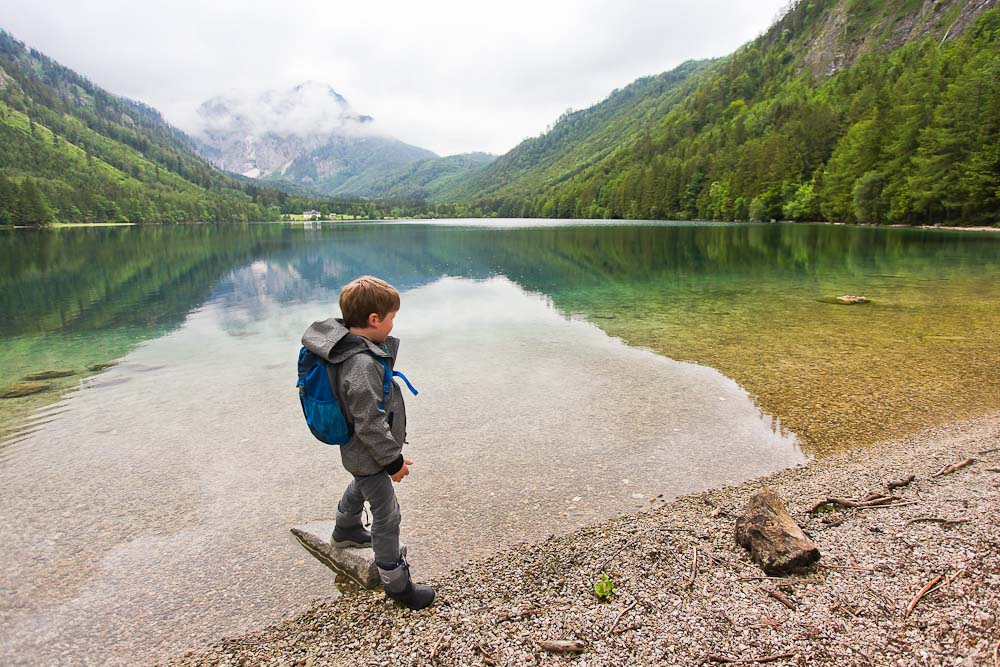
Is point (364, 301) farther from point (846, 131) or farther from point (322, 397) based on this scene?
point (846, 131)

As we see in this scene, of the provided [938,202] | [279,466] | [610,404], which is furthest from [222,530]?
[938,202]

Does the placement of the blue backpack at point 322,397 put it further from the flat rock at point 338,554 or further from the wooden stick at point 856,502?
the wooden stick at point 856,502

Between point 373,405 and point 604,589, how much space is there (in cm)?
300

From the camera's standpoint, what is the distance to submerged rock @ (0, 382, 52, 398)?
13648 mm

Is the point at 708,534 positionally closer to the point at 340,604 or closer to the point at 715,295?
the point at 340,604

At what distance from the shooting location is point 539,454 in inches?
372

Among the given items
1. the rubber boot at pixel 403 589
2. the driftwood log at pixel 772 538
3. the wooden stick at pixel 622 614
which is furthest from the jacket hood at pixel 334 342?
the driftwood log at pixel 772 538

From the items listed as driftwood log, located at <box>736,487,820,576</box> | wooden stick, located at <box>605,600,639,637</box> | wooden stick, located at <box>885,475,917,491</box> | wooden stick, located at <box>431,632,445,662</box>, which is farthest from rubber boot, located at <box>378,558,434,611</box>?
wooden stick, located at <box>885,475,917,491</box>

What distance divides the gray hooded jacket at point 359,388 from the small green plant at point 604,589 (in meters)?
2.39

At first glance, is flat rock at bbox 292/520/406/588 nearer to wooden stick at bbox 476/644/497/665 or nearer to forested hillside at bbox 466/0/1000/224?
wooden stick at bbox 476/644/497/665

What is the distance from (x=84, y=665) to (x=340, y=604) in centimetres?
236

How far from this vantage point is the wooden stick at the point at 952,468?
7.58 metres

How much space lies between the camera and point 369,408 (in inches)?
182

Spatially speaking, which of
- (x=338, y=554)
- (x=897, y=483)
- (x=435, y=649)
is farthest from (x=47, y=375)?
(x=897, y=483)
